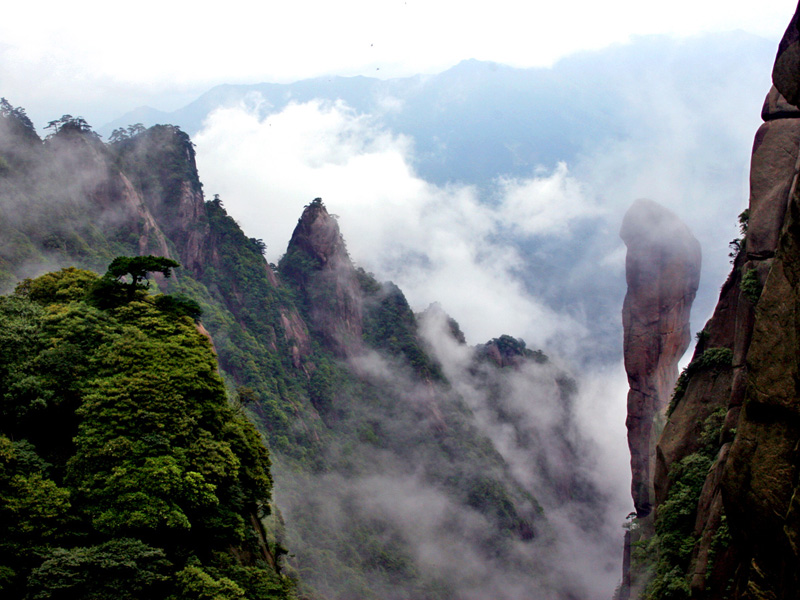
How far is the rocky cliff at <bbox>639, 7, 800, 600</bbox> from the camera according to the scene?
14.0 metres

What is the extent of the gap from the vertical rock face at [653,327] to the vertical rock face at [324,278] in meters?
48.8

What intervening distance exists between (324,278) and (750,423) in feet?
262

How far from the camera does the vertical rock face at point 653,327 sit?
48.0 metres

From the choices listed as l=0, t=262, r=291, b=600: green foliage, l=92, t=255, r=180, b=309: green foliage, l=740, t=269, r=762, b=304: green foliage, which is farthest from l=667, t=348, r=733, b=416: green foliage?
l=92, t=255, r=180, b=309: green foliage

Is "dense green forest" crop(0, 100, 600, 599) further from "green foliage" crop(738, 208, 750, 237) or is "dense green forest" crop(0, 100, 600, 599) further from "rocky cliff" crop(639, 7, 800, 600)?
"green foliage" crop(738, 208, 750, 237)

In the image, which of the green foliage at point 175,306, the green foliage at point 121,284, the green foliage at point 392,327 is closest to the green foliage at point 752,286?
the green foliage at point 175,306

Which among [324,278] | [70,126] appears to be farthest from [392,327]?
[70,126]

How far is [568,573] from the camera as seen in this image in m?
86.1

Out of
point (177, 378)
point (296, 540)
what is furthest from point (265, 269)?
point (177, 378)

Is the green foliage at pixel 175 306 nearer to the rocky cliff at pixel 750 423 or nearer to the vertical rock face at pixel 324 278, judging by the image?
the rocky cliff at pixel 750 423

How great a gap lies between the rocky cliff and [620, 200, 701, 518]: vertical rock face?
70.4ft

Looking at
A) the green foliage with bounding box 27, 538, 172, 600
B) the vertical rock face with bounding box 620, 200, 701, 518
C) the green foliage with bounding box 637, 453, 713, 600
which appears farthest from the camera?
the vertical rock face with bounding box 620, 200, 701, 518

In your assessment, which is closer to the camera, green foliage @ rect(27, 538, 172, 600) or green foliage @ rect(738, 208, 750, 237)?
green foliage @ rect(27, 538, 172, 600)

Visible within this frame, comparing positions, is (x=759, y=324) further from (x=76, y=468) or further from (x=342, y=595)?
(x=342, y=595)
